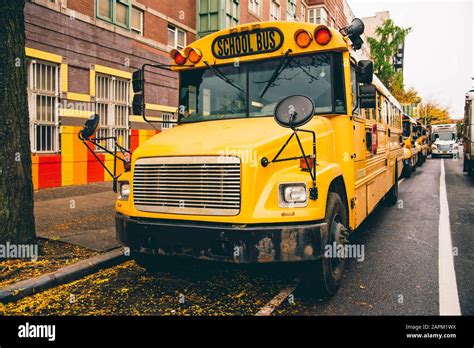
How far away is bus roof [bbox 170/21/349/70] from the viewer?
4.66 m

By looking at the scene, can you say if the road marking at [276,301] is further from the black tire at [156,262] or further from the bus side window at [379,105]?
the bus side window at [379,105]

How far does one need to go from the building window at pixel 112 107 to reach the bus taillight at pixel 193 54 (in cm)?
864

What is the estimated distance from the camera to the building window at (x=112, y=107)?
13.6m

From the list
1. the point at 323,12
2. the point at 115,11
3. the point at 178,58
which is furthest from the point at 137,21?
the point at 323,12

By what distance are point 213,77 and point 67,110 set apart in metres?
8.39

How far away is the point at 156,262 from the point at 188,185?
1.48 metres

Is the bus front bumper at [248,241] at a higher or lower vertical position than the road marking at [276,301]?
higher

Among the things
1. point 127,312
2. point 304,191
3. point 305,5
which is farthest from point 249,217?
point 305,5

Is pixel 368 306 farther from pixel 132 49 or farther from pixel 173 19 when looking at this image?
pixel 173 19

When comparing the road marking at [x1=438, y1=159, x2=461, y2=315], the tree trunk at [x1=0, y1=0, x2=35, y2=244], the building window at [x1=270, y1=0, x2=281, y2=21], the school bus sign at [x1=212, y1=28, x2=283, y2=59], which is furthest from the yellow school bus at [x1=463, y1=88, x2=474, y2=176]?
the building window at [x1=270, y1=0, x2=281, y2=21]

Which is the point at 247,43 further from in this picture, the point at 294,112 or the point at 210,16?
the point at 210,16

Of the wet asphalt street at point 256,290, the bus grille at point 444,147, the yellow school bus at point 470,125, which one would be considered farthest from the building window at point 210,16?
the bus grille at point 444,147

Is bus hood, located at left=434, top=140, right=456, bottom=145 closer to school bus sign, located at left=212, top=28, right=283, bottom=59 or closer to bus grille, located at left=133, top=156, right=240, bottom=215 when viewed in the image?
school bus sign, located at left=212, top=28, right=283, bottom=59

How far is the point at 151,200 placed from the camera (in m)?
4.06
